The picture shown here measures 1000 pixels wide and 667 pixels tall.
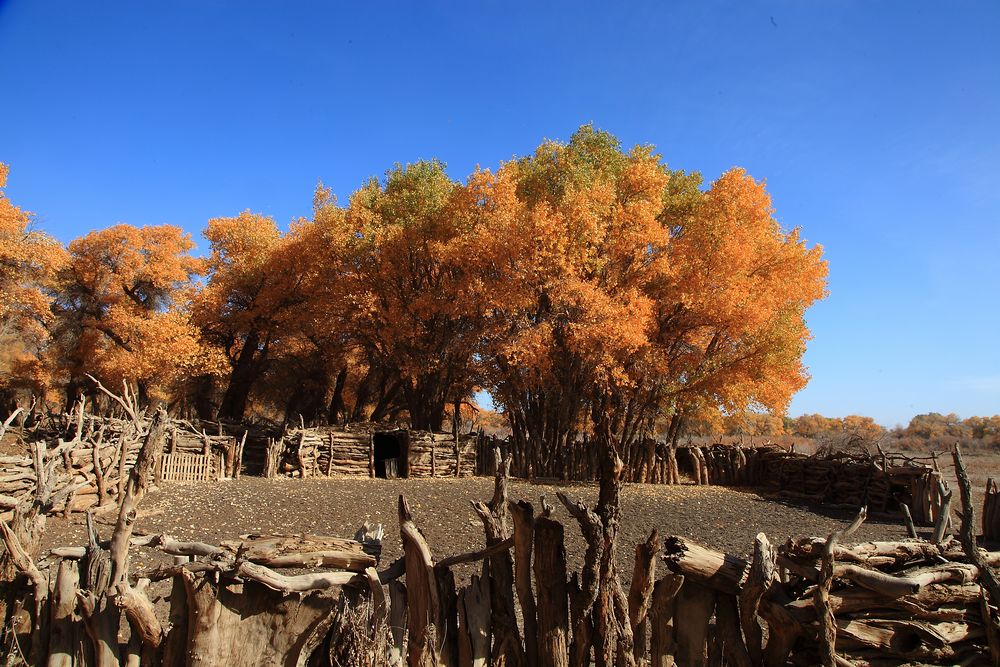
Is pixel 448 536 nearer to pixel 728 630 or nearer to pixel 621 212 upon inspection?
pixel 728 630

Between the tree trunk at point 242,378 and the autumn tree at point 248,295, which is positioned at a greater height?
the autumn tree at point 248,295

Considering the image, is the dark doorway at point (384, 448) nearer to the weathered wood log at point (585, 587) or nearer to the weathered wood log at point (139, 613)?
the weathered wood log at point (139, 613)

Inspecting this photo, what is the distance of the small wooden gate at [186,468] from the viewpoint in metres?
16.9

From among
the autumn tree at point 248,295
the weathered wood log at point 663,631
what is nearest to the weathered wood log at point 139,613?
the weathered wood log at point 663,631

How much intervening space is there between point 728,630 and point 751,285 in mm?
17662

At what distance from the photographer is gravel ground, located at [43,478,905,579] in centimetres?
1116

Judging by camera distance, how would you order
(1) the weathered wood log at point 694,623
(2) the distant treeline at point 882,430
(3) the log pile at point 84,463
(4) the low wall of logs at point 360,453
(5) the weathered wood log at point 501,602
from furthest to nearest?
(2) the distant treeline at point 882,430
(4) the low wall of logs at point 360,453
(3) the log pile at point 84,463
(5) the weathered wood log at point 501,602
(1) the weathered wood log at point 694,623

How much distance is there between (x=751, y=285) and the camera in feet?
66.7

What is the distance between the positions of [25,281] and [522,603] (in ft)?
94.2

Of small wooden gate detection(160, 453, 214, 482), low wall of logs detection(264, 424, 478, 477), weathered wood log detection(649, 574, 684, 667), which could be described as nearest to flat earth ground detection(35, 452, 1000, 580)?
small wooden gate detection(160, 453, 214, 482)

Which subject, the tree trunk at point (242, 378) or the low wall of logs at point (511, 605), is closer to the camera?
the low wall of logs at point (511, 605)

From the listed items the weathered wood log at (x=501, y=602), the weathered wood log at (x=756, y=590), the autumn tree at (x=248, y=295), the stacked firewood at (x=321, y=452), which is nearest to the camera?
the weathered wood log at (x=756, y=590)

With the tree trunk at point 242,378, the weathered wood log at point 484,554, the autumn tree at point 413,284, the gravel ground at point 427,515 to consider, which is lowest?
the gravel ground at point 427,515

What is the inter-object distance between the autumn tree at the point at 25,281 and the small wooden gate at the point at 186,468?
39.4ft
